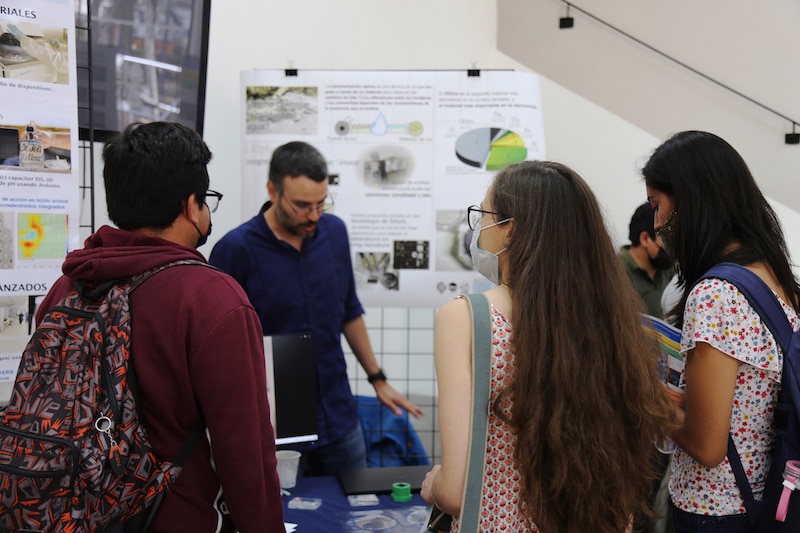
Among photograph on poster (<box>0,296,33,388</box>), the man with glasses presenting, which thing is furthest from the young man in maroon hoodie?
the man with glasses presenting

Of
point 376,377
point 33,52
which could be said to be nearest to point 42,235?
point 33,52

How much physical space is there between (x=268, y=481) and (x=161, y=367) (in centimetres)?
31

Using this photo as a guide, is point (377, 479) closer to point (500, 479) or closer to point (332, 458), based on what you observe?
point (332, 458)

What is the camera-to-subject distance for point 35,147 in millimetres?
1881

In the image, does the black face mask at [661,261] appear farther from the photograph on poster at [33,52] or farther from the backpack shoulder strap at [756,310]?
the photograph on poster at [33,52]

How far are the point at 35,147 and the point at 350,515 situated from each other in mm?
1317

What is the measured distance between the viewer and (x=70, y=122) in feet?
6.36

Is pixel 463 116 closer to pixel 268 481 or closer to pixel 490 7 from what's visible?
pixel 490 7

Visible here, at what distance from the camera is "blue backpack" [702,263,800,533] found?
4.43 feet

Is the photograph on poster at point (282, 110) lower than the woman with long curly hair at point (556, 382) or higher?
higher

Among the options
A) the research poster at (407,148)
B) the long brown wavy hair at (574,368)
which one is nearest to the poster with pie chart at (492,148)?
the research poster at (407,148)

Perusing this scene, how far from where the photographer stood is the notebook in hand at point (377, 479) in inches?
79.6

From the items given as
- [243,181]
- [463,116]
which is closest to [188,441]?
[243,181]

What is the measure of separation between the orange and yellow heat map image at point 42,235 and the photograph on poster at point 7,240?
2 cm
